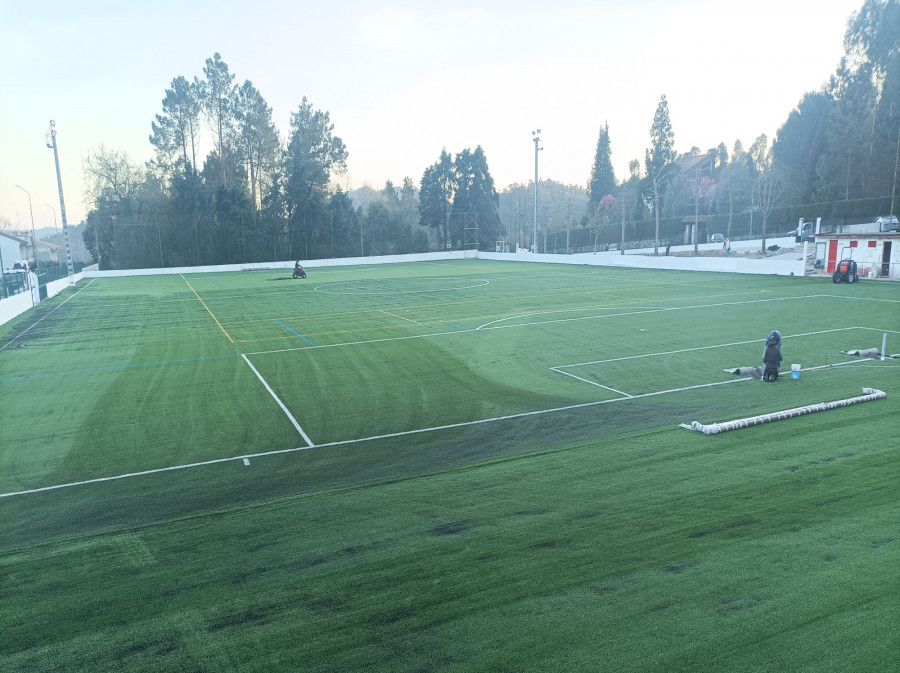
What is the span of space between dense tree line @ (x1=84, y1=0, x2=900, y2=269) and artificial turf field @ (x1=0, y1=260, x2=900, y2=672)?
49.4 m

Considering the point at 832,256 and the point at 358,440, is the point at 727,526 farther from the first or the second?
the point at 832,256

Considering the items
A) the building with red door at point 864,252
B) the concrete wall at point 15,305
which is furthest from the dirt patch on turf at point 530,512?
the building with red door at point 864,252

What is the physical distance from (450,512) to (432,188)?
8511cm

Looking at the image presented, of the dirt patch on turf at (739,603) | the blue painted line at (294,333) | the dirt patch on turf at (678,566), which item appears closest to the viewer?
the dirt patch on turf at (739,603)

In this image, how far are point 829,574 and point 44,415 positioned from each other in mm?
14441

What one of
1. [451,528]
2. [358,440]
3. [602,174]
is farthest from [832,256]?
[602,174]

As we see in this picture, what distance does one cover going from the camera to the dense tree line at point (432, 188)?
207 feet

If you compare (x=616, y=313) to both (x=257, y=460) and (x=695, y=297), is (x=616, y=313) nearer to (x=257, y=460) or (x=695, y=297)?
(x=695, y=297)

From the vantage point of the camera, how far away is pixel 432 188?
90188 millimetres

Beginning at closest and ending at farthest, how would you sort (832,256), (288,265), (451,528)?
1. (451,528)
2. (832,256)
3. (288,265)

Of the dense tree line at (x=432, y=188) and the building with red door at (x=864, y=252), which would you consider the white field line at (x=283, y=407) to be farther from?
the dense tree line at (x=432, y=188)

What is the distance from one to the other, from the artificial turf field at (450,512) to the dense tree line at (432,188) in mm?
49423

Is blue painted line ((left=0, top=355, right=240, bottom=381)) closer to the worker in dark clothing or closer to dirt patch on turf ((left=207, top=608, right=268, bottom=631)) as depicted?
dirt patch on turf ((left=207, top=608, right=268, bottom=631))

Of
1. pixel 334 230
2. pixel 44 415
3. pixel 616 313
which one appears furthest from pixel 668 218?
pixel 44 415
